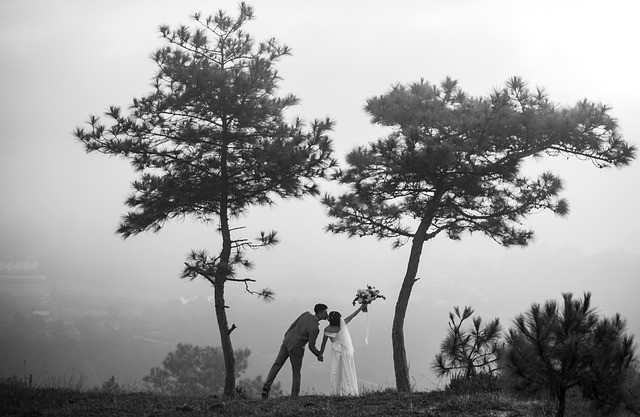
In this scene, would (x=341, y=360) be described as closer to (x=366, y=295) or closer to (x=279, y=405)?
(x=366, y=295)

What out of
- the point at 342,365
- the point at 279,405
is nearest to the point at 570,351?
the point at 279,405

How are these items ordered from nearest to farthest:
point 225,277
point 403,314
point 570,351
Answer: point 570,351
point 225,277
point 403,314

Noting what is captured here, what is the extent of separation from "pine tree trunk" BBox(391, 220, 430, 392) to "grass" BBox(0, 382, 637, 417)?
3.81m

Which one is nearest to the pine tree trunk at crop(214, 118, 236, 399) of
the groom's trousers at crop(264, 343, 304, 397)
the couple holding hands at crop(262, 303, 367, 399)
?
the couple holding hands at crop(262, 303, 367, 399)

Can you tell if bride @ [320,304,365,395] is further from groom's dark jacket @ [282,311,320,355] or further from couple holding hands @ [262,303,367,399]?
groom's dark jacket @ [282,311,320,355]

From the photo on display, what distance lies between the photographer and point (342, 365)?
1402cm

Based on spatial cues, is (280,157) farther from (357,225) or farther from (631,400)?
(631,400)

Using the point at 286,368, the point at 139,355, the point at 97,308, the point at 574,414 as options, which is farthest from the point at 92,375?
the point at 574,414

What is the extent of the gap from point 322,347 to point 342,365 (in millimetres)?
701

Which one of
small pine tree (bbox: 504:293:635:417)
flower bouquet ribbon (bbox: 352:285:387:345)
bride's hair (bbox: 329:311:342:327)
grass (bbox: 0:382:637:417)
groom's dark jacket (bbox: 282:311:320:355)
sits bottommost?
grass (bbox: 0:382:637:417)

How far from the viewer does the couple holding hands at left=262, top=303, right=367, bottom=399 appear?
13.3 metres

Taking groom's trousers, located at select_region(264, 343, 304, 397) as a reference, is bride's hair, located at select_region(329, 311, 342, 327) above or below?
above

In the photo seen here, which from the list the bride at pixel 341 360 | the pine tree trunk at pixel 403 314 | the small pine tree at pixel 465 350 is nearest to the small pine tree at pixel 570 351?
the small pine tree at pixel 465 350

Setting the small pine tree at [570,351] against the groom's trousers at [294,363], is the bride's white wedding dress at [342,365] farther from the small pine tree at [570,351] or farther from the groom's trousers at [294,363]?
the small pine tree at [570,351]
